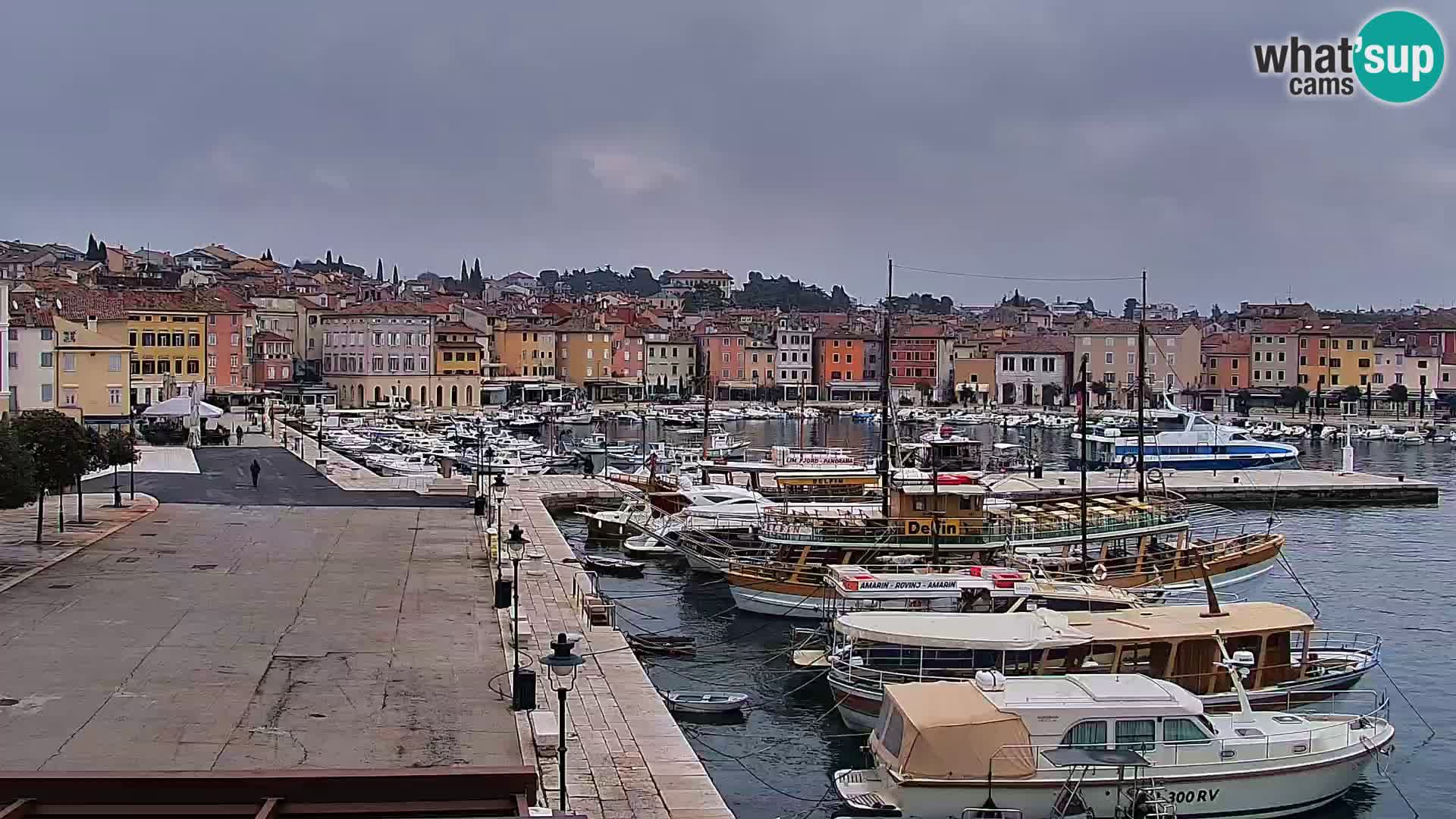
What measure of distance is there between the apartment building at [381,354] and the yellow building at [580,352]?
16863 millimetres

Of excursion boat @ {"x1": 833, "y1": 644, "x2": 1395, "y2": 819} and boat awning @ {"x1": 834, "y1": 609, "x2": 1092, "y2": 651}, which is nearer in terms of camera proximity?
excursion boat @ {"x1": 833, "y1": 644, "x2": 1395, "y2": 819}

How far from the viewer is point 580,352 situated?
125188 mm

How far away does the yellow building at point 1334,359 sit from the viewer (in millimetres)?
115875

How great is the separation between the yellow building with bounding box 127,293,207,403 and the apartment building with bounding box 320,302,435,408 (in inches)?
910

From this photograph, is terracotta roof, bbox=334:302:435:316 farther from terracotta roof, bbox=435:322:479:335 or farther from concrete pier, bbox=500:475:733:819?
concrete pier, bbox=500:475:733:819

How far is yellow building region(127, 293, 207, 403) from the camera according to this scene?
80375mm

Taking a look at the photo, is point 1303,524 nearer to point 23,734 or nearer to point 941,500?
point 941,500

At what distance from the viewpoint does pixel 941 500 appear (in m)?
31.5

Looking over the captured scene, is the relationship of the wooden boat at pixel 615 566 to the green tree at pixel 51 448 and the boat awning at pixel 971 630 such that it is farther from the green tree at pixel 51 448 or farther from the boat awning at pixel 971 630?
the boat awning at pixel 971 630


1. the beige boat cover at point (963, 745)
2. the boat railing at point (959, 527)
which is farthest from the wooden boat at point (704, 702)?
the boat railing at point (959, 527)

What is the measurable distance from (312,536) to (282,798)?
77.6 feet

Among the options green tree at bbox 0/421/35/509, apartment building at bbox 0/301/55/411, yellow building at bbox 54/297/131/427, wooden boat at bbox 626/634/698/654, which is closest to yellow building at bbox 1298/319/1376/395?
yellow building at bbox 54/297/131/427

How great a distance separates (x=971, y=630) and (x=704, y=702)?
4.03m

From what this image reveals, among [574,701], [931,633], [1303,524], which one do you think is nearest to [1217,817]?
[931,633]
